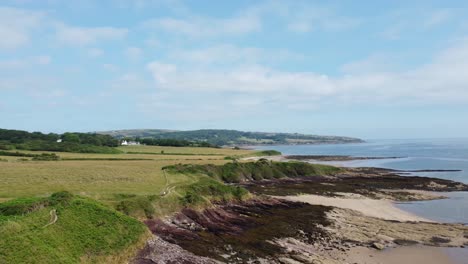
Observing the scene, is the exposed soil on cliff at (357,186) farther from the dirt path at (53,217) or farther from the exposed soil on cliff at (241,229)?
the dirt path at (53,217)

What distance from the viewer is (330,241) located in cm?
3105

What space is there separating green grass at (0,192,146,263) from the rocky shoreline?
76.3 inches

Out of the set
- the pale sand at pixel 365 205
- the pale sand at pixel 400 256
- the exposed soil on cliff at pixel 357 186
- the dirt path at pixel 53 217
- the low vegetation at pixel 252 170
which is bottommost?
the pale sand at pixel 400 256

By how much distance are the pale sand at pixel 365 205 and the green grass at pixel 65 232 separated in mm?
28909

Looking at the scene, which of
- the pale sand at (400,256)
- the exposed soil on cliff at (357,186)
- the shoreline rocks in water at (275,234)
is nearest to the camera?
the shoreline rocks in water at (275,234)

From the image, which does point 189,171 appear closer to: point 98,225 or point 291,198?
point 291,198

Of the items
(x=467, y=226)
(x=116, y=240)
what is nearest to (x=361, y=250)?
(x=467, y=226)

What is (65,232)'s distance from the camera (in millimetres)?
22953

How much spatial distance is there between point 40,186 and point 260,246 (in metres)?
24.2

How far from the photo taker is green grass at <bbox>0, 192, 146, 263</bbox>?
1916cm

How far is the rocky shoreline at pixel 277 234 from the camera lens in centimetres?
2580

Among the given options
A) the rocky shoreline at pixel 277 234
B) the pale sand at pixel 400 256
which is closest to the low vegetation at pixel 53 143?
the rocky shoreline at pixel 277 234

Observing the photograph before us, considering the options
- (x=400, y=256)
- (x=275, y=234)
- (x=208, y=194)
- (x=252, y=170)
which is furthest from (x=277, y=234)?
(x=252, y=170)

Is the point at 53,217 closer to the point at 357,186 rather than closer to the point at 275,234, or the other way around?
the point at 275,234
